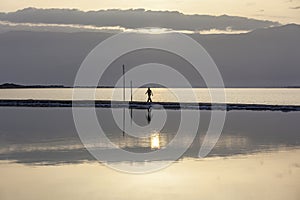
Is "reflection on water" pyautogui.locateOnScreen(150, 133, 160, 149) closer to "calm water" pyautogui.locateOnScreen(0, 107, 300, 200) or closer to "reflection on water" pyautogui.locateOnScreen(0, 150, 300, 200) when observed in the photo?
"calm water" pyautogui.locateOnScreen(0, 107, 300, 200)

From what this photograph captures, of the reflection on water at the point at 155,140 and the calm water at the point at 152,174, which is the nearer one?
the calm water at the point at 152,174

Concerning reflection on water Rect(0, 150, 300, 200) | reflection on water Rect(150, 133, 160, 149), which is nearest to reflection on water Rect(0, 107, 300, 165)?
reflection on water Rect(150, 133, 160, 149)

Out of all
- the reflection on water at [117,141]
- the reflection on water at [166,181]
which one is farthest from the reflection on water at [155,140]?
the reflection on water at [166,181]

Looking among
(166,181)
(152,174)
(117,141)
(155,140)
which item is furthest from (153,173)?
(155,140)

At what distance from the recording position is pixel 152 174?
13625mm

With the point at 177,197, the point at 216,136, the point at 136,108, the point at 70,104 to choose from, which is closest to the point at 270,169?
the point at 177,197

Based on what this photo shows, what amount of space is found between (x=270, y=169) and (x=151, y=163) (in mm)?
2816

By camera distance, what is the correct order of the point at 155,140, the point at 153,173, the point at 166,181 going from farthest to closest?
the point at 155,140
the point at 153,173
the point at 166,181

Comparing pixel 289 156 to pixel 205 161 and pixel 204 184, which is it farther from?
pixel 204 184

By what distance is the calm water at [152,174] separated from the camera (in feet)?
37.5

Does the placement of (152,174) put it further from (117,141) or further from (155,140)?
(155,140)

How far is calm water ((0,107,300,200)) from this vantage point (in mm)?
11430

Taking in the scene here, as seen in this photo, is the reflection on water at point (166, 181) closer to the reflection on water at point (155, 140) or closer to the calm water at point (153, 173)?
the calm water at point (153, 173)

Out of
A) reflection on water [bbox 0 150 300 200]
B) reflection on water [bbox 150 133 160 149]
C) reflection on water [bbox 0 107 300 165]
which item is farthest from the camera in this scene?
reflection on water [bbox 150 133 160 149]
